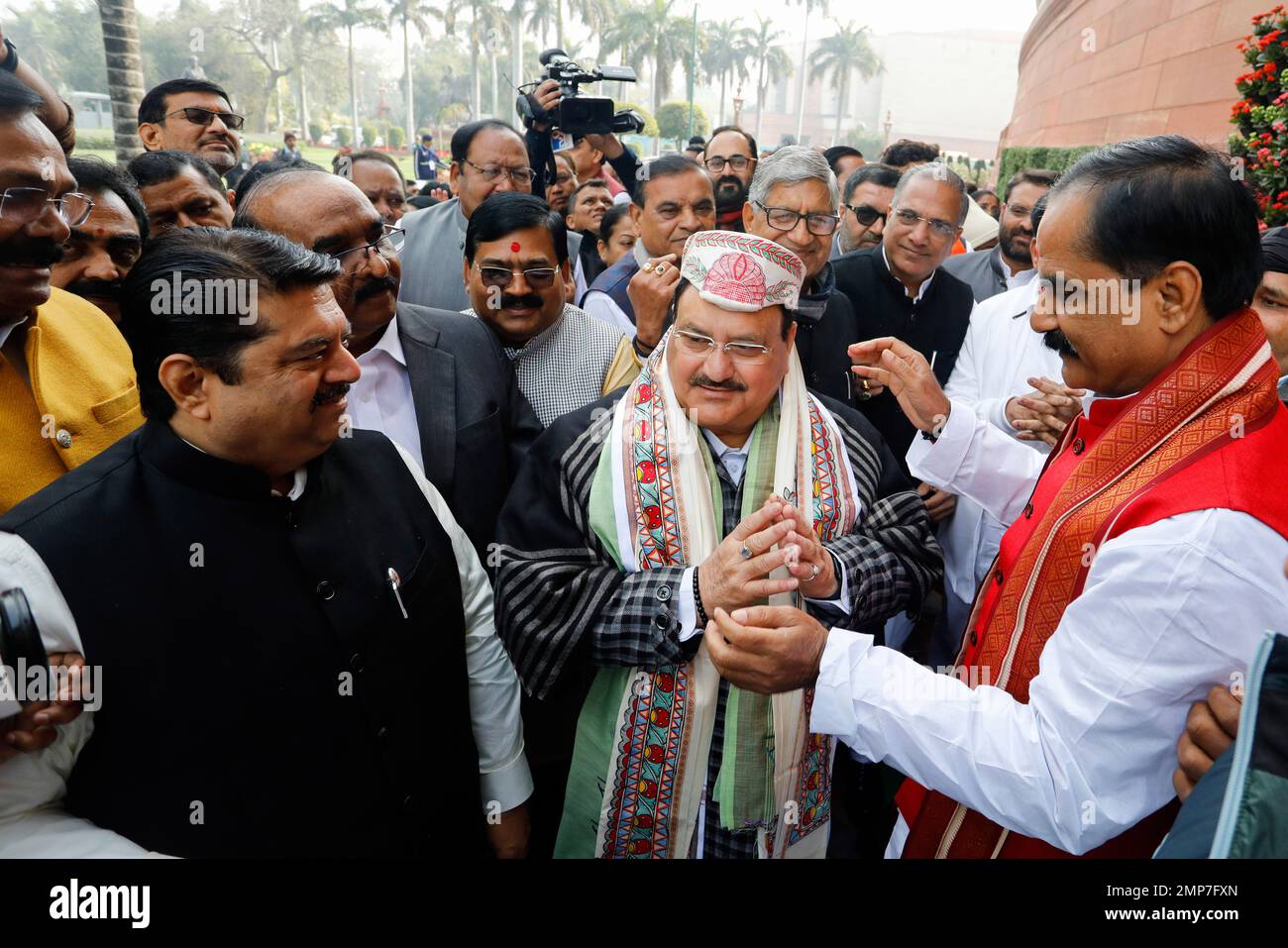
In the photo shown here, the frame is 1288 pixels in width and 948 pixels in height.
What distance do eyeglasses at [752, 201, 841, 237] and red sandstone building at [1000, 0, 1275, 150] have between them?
19.0 ft

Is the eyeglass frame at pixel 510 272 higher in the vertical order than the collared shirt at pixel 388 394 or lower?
higher

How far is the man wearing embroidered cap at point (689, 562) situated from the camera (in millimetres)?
2037

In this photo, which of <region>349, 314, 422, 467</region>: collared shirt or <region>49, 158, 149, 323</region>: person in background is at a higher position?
<region>49, 158, 149, 323</region>: person in background

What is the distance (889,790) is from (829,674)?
2.13m

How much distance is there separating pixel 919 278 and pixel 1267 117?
342 centimetres

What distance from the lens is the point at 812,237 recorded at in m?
3.50

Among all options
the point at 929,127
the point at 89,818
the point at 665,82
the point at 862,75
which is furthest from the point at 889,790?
the point at 929,127

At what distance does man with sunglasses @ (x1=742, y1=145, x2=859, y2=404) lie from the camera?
11.1 ft

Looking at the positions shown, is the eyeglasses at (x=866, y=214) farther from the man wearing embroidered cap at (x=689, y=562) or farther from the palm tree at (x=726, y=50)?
the palm tree at (x=726, y=50)

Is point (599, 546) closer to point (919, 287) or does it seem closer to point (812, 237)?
point (812, 237)

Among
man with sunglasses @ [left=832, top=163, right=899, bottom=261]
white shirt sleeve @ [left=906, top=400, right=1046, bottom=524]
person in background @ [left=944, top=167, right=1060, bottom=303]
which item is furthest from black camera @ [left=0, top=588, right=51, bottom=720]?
person in background @ [left=944, top=167, right=1060, bottom=303]

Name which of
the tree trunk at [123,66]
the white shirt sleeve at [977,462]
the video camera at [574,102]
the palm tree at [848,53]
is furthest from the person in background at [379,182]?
the palm tree at [848,53]

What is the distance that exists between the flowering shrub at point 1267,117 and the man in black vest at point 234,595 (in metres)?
6.00

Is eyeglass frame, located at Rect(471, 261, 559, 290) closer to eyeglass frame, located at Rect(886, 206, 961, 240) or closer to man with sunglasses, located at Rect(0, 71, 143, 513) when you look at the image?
man with sunglasses, located at Rect(0, 71, 143, 513)
